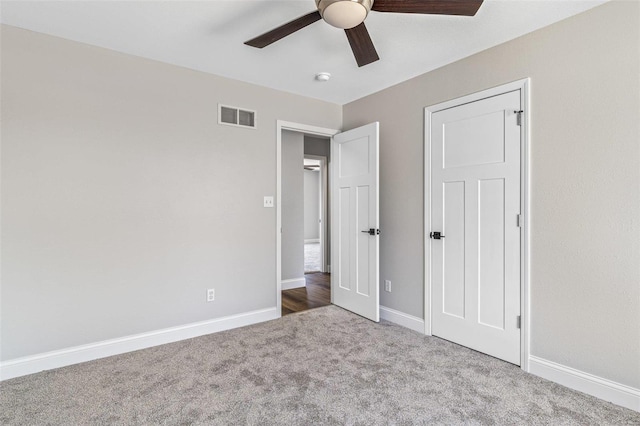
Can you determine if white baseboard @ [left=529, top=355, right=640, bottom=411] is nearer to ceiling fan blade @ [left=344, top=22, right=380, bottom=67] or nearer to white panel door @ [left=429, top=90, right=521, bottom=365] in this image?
white panel door @ [left=429, top=90, right=521, bottom=365]

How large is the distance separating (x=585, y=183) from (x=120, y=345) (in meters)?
3.67

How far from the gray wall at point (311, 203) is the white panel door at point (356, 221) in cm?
641

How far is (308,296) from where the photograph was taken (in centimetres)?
438

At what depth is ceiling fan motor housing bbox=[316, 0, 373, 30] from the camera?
5.21 feet

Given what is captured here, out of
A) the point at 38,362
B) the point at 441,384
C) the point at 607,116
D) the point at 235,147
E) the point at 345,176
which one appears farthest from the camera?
the point at 345,176

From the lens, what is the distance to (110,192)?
263 cm

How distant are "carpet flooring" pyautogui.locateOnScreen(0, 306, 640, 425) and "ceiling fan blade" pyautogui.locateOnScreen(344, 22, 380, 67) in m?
2.20

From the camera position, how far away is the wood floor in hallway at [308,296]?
12.8ft

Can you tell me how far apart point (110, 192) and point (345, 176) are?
91.5 inches

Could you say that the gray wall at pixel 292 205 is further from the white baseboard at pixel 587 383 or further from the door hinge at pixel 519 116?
the white baseboard at pixel 587 383

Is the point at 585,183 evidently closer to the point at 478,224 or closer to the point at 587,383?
the point at 478,224

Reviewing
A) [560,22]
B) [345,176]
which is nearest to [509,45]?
[560,22]

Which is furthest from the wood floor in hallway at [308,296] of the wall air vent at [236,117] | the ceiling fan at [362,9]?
the ceiling fan at [362,9]

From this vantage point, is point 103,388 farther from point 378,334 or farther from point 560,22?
point 560,22
